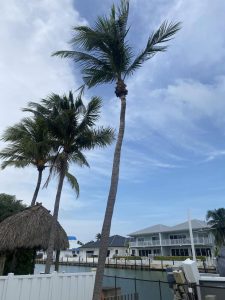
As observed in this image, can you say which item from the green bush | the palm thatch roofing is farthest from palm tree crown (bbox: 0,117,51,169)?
the green bush

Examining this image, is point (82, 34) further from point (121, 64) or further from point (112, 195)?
point (112, 195)

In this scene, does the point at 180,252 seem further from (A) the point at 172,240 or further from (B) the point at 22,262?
(B) the point at 22,262

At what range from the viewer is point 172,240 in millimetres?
53000

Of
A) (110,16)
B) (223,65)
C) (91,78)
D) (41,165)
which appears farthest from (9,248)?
(223,65)

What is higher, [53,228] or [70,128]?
[70,128]

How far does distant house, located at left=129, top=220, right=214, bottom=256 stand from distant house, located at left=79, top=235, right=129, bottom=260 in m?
6.99


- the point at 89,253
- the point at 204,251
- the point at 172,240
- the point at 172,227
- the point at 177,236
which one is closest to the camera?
the point at 204,251

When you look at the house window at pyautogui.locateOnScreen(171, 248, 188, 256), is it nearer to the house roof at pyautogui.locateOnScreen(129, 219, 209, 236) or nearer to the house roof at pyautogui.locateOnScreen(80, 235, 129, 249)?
the house roof at pyautogui.locateOnScreen(129, 219, 209, 236)

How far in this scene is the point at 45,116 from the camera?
1415 centimetres

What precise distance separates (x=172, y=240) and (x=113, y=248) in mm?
23728

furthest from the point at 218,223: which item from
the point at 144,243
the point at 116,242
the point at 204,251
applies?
the point at 116,242

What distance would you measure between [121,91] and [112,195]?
3.88 m

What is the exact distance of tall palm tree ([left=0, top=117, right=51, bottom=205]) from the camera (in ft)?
48.1

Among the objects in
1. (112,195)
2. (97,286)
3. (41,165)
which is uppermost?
(41,165)
